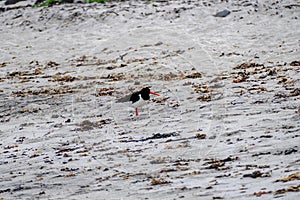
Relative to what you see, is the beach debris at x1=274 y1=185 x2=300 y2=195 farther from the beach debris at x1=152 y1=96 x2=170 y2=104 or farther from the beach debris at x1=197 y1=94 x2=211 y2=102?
the beach debris at x1=152 y1=96 x2=170 y2=104

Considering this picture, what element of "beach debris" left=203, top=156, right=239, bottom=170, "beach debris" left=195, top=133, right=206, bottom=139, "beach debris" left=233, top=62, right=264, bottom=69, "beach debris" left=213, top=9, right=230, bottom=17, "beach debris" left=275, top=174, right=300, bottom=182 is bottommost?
"beach debris" left=233, top=62, right=264, bottom=69

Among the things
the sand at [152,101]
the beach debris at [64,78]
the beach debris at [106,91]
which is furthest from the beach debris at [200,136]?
the beach debris at [64,78]

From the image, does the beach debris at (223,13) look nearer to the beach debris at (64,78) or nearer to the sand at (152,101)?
the sand at (152,101)

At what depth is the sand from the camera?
9.40 meters

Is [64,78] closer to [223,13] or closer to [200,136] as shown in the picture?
[200,136]

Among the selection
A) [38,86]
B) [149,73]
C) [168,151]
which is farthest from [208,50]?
[168,151]

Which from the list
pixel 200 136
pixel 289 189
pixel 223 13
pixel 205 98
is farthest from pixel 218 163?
pixel 223 13

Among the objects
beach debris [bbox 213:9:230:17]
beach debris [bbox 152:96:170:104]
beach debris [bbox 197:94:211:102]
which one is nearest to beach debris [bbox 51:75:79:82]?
beach debris [bbox 152:96:170:104]

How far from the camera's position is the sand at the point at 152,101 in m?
9.40

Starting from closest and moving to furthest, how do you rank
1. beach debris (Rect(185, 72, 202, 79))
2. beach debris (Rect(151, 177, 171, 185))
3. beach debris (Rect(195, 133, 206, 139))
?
beach debris (Rect(151, 177, 171, 185))
beach debris (Rect(195, 133, 206, 139))
beach debris (Rect(185, 72, 202, 79))

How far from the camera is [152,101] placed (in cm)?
→ 1603

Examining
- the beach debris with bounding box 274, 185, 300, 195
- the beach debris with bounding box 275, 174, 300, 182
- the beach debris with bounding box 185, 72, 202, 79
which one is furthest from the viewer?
the beach debris with bounding box 185, 72, 202, 79

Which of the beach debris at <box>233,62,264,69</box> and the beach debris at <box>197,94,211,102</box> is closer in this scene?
the beach debris at <box>197,94,211,102</box>

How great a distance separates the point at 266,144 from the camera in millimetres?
10414
